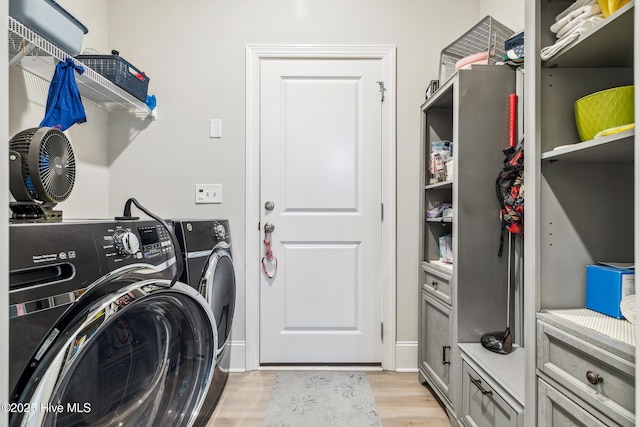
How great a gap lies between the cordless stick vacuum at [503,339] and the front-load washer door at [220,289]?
1.22 m

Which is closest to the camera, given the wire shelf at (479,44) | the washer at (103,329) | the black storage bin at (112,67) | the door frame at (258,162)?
the washer at (103,329)

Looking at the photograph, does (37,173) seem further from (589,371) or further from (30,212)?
(589,371)

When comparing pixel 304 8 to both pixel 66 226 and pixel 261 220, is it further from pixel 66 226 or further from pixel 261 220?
pixel 66 226

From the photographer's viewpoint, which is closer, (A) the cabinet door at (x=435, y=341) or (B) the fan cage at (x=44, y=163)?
(B) the fan cage at (x=44, y=163)

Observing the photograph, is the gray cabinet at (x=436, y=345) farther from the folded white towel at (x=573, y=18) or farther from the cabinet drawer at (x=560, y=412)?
the folded white towel at (x=573, y=18)

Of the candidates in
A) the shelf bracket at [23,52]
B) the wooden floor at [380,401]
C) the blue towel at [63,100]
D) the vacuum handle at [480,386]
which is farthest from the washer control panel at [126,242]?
the vacuum handle at [480,386]

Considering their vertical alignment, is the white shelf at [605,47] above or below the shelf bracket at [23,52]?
below

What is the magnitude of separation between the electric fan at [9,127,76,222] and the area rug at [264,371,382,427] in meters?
1.32

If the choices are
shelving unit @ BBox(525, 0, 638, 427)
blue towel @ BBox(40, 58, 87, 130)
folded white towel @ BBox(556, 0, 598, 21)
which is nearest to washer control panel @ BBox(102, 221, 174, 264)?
blue towel @ BBox(40, 58, 87, 130)

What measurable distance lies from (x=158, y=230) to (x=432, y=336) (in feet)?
4.96

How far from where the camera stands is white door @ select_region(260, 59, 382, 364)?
2.25 meters

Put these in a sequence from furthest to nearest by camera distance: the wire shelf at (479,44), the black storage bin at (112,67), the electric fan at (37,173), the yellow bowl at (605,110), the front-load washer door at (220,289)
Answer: the black storage bin at (112,67) → the wire shelf at (479,44) → the front-load washer door at (220,289) → the electric fan at (37,173) → the yellow bowl at (605,110)

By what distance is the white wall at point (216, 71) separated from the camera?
2230mm

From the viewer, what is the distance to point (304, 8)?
2.23 meters
